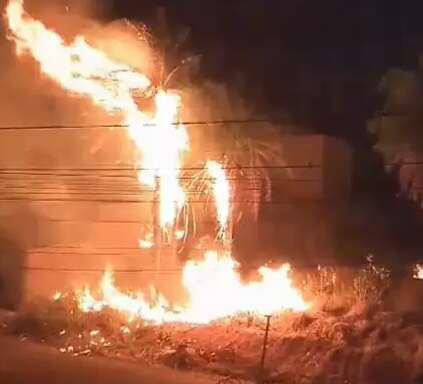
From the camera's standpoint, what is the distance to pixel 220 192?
2911 cm

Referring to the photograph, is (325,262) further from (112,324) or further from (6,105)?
(6,105)

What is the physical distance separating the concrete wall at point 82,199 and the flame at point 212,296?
0.63m

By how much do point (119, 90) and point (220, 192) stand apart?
4155 millimetres

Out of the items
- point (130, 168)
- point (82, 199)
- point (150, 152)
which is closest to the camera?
point (150, 152)

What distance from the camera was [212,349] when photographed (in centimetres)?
2328

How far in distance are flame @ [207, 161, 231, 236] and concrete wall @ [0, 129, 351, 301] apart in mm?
1529

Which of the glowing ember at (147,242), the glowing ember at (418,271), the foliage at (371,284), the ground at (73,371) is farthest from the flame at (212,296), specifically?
the ground at (73,371)

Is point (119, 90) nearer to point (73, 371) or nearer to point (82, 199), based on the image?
point (82, 199)

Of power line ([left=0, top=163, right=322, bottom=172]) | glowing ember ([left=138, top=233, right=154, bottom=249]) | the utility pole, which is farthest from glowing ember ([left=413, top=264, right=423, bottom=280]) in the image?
glowing ember ([left=138, top=233, right=154, bottom=249])

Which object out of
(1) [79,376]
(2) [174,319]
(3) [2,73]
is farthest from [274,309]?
(3) [2,73]

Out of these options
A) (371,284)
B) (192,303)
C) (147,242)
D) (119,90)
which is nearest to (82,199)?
(147,242)

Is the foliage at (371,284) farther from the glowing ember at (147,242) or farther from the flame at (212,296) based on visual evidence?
the glowing ember at (147,242)

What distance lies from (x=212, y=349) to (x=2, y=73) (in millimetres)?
12634

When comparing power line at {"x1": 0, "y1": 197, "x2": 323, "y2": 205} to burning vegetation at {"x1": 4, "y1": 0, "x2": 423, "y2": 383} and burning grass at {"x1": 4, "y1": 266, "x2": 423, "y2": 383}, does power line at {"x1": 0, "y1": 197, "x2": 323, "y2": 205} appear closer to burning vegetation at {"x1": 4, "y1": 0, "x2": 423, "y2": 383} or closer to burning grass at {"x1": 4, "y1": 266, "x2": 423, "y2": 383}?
burning vegetation at {"x1": 4, "y1": 0, "x2": 423, "y2": 383}
